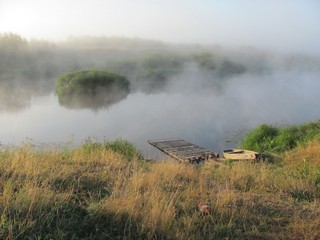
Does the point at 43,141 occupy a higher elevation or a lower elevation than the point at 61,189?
lower

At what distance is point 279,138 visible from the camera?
13891mm

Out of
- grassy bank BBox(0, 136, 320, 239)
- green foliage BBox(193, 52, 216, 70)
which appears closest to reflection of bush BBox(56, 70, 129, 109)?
grassy bank BBox(0, 136, 320, 239)

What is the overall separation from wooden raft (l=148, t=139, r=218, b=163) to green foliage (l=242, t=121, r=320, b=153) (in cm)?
178

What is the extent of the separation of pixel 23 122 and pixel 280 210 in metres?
18.3

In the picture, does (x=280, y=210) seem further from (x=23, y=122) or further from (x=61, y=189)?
(x=23, y=122)

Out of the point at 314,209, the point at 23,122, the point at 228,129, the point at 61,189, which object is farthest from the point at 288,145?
the point at 23,122

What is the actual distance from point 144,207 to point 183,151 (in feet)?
34.4

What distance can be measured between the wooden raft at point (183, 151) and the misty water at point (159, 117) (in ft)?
1.86

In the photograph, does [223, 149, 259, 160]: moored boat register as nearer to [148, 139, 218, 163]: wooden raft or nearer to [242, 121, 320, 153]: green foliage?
[148, 139, 218, 163]: wooden raft

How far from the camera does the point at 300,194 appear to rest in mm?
5762

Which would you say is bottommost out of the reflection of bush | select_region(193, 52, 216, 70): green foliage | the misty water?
the misty water

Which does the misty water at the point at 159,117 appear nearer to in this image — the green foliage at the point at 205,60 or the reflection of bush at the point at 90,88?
the reflection of bush at the point at 90,88

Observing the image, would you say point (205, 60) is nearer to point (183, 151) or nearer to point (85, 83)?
point (85, 83)

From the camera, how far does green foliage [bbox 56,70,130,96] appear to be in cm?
3057
